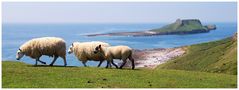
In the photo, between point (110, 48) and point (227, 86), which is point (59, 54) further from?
point (227, 86)

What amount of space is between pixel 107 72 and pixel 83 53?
5.96 m

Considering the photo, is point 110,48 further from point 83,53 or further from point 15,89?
point 15,89

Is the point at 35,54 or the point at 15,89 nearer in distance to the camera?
the point at 15,89

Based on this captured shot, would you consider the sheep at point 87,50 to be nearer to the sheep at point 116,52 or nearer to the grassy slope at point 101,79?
the sheep at point 116,52

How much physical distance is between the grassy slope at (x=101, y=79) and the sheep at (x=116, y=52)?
262 cm

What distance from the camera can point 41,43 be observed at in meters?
27.3

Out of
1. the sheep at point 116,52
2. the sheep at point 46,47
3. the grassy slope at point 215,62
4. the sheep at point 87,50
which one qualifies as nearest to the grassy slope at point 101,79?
the sheep at point 116,52

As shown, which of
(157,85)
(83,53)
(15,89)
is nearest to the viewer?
(15,89)

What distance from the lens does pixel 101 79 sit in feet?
70.4

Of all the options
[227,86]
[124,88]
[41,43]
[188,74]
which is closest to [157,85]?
[124,88]

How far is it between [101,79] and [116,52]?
5.88 metres

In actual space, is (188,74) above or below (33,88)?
below

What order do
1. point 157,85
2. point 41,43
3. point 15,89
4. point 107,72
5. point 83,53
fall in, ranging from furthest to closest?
point 83,53 < point 41,43 < point 107,72 < point 157,85 < point 15,89

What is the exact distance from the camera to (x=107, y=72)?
23922mm
